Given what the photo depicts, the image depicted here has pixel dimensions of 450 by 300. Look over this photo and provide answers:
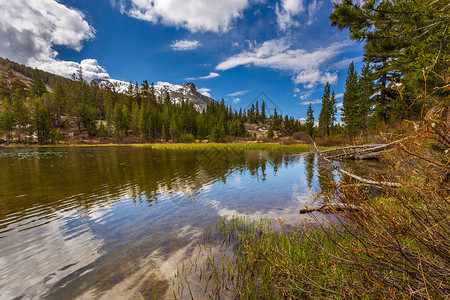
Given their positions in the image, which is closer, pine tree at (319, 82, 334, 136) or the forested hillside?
pine tree at (319, 82, 334, 136)

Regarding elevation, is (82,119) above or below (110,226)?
above

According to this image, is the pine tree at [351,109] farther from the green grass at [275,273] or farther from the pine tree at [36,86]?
the pine tree at [36,86]

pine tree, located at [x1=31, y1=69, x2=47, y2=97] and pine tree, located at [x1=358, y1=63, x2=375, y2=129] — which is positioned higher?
pine tree, located at [x1=31, y1=69, x2=47, y2=97]

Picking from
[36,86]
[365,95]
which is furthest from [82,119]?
[365,95]

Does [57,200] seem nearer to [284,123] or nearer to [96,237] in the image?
[96,237]

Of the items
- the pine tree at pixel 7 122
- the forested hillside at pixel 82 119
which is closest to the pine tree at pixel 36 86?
the forested hillside at pixel 82 119

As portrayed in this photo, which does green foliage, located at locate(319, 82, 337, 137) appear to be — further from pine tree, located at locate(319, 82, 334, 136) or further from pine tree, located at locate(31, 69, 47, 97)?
pine tree, located at locate(31, 69, 47, 97)

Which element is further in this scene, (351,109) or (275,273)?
(351,109)

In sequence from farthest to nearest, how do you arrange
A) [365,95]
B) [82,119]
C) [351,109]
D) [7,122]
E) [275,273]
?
[82,119], [7,122], [351,109], [365,95], [275,273]

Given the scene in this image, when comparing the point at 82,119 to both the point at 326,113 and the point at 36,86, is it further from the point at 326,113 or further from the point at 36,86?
the point at 326,113

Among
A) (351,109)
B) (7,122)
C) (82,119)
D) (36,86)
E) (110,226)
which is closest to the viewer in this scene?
(110,226)

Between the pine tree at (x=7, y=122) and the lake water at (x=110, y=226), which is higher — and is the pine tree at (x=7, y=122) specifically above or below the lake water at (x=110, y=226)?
above

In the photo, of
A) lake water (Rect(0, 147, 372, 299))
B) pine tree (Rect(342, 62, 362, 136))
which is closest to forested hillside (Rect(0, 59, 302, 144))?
pine tree (Rect(342, 62, 362, 136))

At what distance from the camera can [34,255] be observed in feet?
16.7
